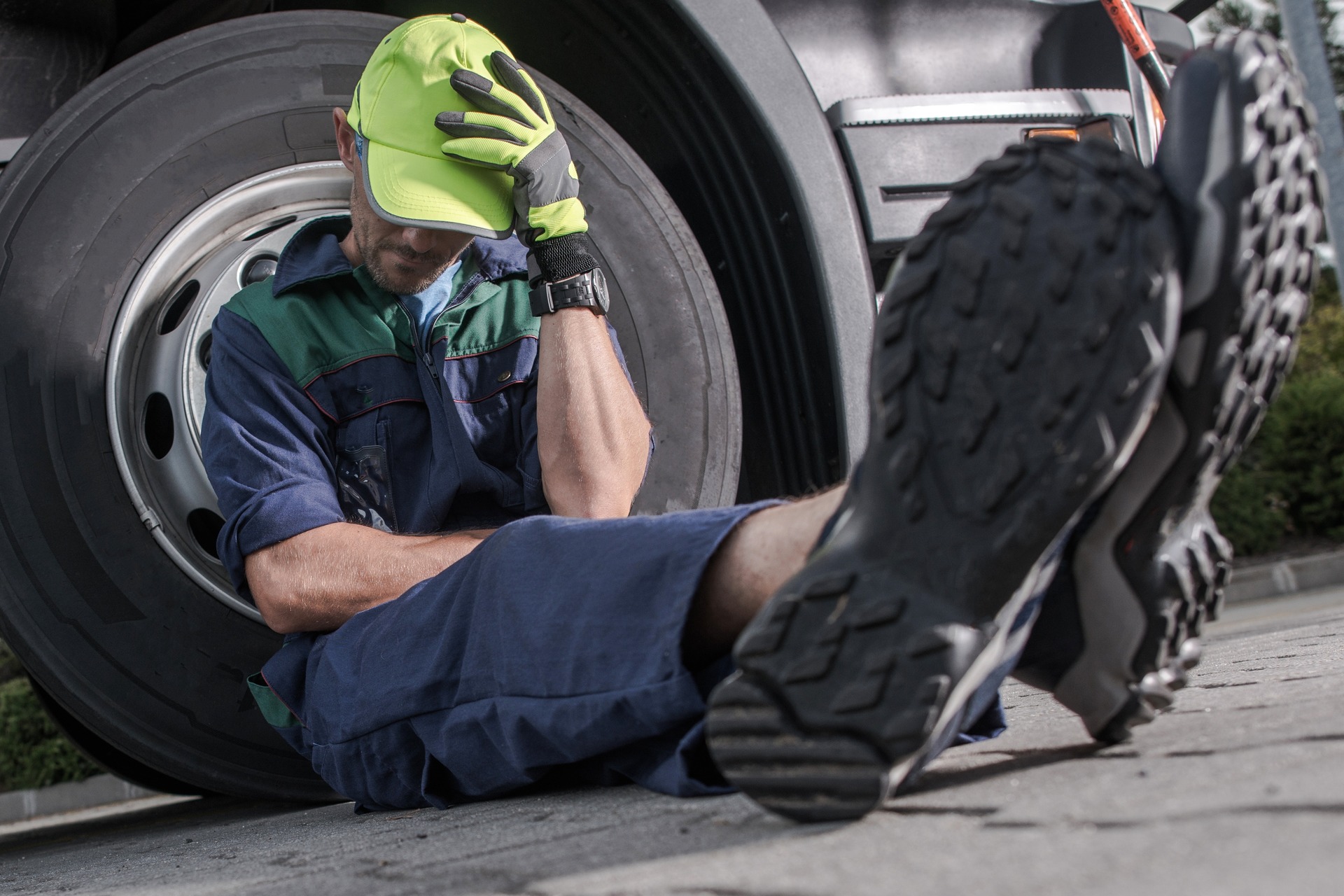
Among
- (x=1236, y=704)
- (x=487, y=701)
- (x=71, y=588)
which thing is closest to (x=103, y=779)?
(x=71, y=588)

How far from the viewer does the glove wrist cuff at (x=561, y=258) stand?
1.94 meters

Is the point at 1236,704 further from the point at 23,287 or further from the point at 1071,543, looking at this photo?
the point at 23,287

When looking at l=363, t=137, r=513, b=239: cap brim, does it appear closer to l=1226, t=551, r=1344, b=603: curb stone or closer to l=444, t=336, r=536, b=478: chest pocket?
l=444, t=336, r=536, b=478: chest pocket

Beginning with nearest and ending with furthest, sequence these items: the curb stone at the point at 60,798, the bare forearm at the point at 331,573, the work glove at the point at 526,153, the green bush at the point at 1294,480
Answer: the bare forearm at the point at 331,573 → the work glove at the point at 526,153 → the curb stone at the point at 60,798 → the green bush at the point at 1294,480

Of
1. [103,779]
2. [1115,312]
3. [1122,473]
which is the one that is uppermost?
[1115,312]

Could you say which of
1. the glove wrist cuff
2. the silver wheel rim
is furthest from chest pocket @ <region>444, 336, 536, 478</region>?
the silver wheel rim

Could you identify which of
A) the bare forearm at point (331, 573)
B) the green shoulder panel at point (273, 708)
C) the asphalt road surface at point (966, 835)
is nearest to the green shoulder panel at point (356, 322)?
the bare forearm at point (331, 573)

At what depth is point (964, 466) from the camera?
2.89 ft

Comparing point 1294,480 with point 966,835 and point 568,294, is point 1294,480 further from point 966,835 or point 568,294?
point 966,835

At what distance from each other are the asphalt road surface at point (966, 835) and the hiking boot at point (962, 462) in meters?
0.08

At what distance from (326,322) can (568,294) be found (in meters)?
0.38

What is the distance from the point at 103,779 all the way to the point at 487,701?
17.0 feet

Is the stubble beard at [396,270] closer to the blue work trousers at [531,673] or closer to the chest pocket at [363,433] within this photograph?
the chest pocket at [363,433]

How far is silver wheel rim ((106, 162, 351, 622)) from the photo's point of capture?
1854mm
